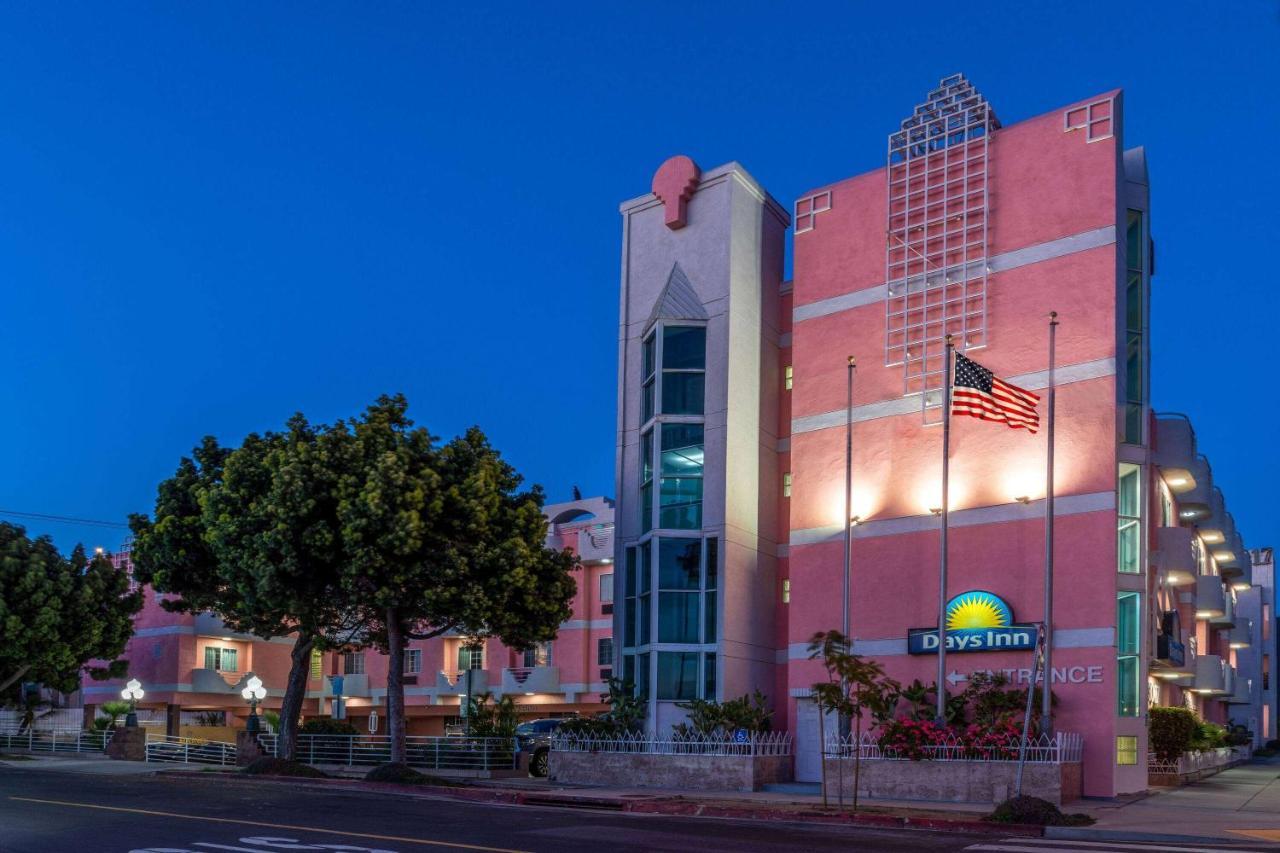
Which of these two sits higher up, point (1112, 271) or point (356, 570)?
point (1112, 271)

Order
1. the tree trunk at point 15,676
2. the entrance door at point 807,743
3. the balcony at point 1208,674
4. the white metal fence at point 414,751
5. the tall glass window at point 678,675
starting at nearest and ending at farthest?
1. the entrance door at point 807,743
2. the tall glass window at point 678,675
3. the white metal fence at point 414,751
4. the balcony at point 1208,674
5. the tree trunk at point 15,676

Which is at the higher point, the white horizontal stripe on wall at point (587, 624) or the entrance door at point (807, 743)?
the white horizontal stripe on wall at point (587, 624)

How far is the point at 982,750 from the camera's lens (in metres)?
27.4

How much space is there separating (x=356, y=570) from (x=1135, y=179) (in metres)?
22.1

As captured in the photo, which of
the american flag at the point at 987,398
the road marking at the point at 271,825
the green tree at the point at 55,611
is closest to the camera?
the road marking at the point at 271,825

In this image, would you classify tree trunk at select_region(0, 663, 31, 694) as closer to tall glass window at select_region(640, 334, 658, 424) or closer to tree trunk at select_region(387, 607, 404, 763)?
tree trunk at select_region(387, 607, 404, 763)

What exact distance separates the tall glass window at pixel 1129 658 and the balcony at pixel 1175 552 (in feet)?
16.8

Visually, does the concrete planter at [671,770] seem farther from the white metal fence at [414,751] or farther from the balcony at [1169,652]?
the balcony at [1169,652]

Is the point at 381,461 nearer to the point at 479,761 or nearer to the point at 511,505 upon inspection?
the point at 511,505

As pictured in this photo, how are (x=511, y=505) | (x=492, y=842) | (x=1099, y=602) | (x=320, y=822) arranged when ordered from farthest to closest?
(x=511, y=505) < (x=1099, y=602) < (x=320, y=822) < (x=492, y=842)

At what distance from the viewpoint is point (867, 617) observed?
110ft

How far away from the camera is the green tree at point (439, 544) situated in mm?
32156

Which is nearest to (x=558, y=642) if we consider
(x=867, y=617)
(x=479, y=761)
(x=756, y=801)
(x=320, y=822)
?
(x=479, y=761)

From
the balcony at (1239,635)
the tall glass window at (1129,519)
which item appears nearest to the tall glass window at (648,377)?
the tall glass window at (1129,519)
